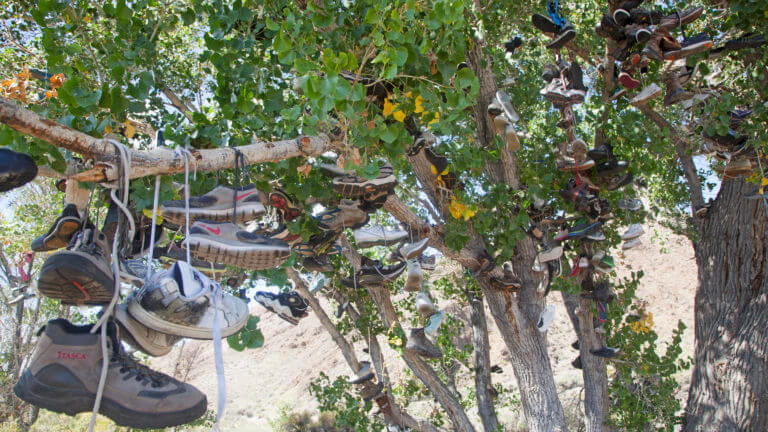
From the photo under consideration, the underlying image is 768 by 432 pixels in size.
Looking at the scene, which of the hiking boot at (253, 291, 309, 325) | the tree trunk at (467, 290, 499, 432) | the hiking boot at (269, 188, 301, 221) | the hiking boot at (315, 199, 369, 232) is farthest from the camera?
the tree trunk at (467, 290, 499, 432)

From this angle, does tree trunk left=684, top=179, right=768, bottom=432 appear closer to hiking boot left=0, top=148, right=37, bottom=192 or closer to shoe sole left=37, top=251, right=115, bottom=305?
shoe sole left=37, top=251, right=115, bottom=305

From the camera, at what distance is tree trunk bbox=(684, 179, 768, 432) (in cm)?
503

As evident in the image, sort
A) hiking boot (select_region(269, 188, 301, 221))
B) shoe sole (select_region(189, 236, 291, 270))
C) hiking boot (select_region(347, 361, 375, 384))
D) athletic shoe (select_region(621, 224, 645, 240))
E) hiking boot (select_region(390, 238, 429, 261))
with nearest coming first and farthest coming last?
shoe sole (select_region(189, 236, 291, 270)) < hiking boot (select_region(269, 188, 301, 221)) < hiking boot (select_region(390, 238, 429, 261)) < athletic shoe (select_region(621, 224, 645, 240)) < hiking boot (select_region(347, 361, 375, 384))

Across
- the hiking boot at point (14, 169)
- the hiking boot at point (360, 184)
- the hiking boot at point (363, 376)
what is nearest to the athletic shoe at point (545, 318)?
the hiking boot at point (363, 376)

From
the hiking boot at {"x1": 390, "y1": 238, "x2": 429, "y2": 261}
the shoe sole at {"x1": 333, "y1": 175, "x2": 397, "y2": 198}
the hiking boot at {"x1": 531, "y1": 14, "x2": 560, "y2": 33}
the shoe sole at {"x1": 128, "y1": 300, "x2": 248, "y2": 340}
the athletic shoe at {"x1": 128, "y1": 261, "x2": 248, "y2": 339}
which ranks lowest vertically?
the shoe sole at {"x1": 128, "y1": 300, "x2": 248, "y2": 340}

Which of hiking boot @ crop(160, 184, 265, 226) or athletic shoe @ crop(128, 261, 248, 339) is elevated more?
hiking boot @ crop(160, 184, 265, 226)

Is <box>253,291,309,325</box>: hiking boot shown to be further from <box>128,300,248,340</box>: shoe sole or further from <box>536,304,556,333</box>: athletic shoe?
<box>128,300,248,340</box>: shoe sole

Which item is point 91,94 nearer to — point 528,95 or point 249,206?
point 249,206

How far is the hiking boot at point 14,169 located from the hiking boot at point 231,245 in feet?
1.88

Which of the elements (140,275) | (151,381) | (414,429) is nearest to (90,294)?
(151,381)

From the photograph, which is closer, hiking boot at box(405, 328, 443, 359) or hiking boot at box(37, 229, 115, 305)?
hiking boot at box(37, 229, 115, 305)

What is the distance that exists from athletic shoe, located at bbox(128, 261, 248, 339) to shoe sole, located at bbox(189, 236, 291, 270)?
20cm

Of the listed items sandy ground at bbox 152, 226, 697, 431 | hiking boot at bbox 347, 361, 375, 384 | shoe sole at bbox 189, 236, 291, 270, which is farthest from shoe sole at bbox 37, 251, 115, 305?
sandy ground at bbox 152, 226, 697, 431

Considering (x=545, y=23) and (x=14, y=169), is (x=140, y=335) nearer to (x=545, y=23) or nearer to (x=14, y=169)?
(x=14, y=169)
